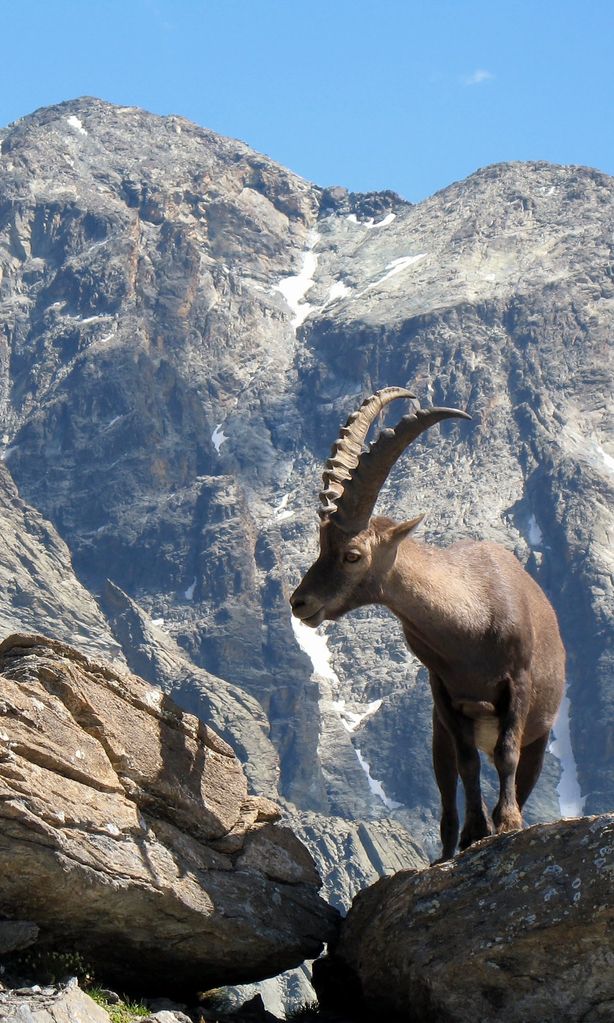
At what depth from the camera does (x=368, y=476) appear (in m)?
17.7

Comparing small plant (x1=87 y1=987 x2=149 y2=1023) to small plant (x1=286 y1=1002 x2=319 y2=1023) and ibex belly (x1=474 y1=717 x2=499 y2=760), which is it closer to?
small plant (x1=286 y1=1002 x2=319 y2=1023)

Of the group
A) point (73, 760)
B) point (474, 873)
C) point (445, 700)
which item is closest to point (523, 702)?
point (445, 700)

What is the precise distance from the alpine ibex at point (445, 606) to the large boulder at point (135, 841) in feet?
8.90

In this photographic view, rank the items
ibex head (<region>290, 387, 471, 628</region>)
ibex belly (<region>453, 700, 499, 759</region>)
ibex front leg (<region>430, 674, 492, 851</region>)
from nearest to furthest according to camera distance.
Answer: ibex head (<region>290, 387, 471, 628</region>), ibex belly (<region>453, 700, 499, 759</region>), ibex front leg (<region>430, 674, 492, 851</region>)

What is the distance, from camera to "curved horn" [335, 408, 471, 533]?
17.6 meters

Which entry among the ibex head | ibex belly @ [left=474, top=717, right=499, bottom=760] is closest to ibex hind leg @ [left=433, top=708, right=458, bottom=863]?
ibex belly @ [left=474, top=717, right=499, bottom=760]

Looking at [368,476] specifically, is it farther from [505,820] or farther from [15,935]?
[15,935]

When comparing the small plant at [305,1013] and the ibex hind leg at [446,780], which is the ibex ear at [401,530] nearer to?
the ibex hind leg at [446,780]

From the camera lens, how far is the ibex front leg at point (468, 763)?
18375mm

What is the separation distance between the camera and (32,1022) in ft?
46.2

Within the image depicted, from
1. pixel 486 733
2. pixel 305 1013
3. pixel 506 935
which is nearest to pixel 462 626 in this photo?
pixel 486 733

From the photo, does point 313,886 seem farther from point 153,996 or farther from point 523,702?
point 523,702

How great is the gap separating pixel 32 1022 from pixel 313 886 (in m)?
7.01

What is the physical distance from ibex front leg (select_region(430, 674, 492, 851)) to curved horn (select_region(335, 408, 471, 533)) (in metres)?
2.30
